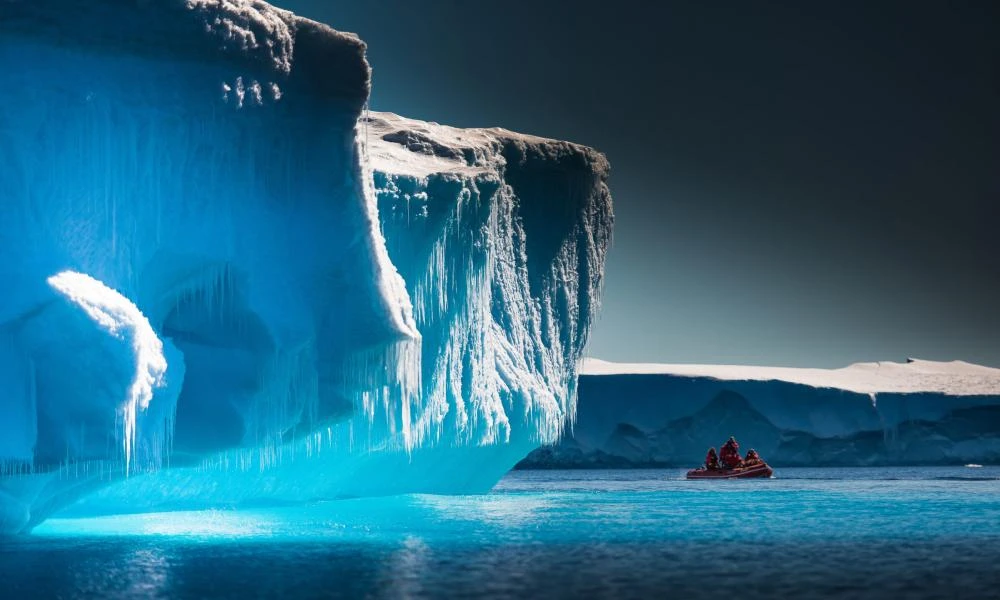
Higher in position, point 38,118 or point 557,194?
point 557,194

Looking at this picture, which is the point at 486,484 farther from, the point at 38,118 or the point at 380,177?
the point at 38,118

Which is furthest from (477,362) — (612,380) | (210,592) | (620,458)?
(620,458)

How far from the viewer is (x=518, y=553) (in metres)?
13.0

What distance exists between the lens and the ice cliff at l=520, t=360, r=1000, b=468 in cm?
4550

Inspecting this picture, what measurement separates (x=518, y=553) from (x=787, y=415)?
3489cm

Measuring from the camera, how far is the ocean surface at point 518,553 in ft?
32.9

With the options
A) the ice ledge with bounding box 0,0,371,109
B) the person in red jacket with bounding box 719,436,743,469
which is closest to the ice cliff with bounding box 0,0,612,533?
the ice ledge with bounding box 0,0,371,109

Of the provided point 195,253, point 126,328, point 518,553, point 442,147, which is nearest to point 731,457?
point 442,147

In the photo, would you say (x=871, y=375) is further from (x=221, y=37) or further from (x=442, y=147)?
(x=221, y=37)

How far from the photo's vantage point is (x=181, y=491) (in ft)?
63.6

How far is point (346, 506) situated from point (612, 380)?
24.0 meters

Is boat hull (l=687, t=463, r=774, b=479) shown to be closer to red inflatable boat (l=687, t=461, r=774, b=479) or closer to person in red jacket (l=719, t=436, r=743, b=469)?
red inflatable boat (l=687, t=461, r=774, b=479)

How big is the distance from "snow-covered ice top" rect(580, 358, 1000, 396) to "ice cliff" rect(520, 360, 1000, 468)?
0.06 metres

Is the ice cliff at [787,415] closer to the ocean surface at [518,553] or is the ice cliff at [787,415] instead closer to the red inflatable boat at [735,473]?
the red inflatable boat at [735,473]
